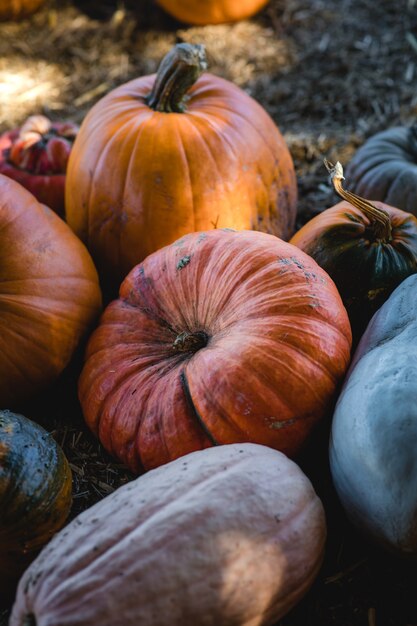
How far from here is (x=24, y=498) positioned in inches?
56.1

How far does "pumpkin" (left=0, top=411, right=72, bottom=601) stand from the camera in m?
1.41

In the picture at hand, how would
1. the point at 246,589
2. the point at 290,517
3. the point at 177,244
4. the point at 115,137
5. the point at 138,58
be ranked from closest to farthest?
the point at 246,589, the point at 290,517, the point at 177,244, the point at 115,137, the point at 138,58

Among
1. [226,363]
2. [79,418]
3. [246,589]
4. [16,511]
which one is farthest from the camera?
[79,418]

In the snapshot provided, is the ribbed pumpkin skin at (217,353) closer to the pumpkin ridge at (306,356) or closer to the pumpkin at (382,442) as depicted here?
the pumpkin ridge at (306,356)

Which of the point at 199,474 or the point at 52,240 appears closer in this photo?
the point at 199,474

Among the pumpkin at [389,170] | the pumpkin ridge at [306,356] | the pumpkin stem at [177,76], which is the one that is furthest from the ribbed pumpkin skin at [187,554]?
the pumpkin at [389,170]

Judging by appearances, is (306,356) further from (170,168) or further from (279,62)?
(279,62)

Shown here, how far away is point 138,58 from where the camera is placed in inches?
175

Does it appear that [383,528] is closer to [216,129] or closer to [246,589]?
[246,589]

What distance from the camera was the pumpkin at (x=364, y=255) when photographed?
2006mm

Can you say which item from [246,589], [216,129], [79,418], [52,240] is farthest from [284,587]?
[216,129]

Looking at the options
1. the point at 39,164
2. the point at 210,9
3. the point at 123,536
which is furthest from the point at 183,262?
the point at 210,9

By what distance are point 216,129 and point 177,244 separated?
1.84ft

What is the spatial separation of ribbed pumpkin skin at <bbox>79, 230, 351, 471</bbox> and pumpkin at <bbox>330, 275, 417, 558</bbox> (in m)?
0.13
